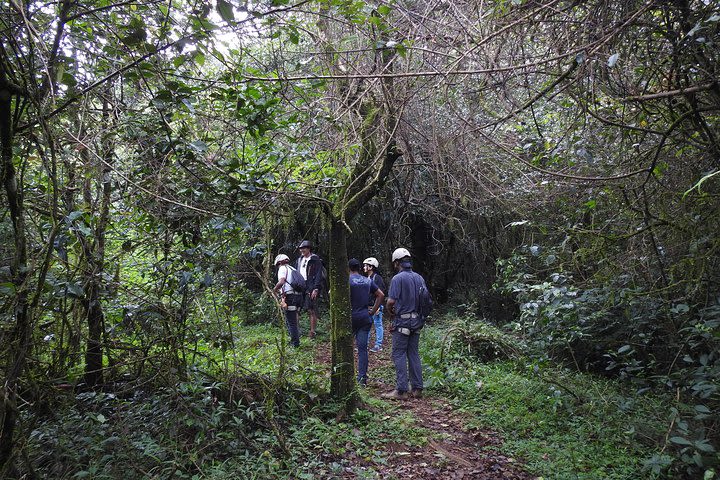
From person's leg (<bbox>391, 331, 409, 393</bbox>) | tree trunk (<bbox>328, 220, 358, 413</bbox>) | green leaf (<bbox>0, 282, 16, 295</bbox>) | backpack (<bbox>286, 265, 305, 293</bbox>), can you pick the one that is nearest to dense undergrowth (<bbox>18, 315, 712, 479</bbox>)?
tree trunk (<bbox>328, 220, 358, 413</bbox>)

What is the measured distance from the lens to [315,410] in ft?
17.1

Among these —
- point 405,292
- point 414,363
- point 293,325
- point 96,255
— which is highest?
point 96,255

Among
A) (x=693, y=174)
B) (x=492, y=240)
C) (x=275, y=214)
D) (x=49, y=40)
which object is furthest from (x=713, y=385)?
(x=492, y=240)

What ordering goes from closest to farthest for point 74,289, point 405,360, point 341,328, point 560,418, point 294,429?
point 74,289 < point 294,429 < point 560,418 < point 341,328 < point 405,360

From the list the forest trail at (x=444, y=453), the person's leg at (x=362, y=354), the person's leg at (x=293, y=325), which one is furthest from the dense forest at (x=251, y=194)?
the person's leg at (x=293, y=325)

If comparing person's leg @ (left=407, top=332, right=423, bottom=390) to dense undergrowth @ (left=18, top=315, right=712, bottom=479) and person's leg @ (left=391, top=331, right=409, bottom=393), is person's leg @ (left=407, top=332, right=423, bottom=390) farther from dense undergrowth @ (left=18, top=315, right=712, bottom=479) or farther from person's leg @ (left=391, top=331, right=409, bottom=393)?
→ dense undergrowth @ (left=18, top=315, right=712, bottom=479)

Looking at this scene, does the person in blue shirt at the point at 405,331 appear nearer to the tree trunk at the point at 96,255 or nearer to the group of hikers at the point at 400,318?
the group of hikers at the point at 400,318

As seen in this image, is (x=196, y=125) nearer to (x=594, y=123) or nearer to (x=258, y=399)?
(x=258, y=399)

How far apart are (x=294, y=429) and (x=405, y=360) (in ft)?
6.91

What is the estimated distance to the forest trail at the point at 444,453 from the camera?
171 inches

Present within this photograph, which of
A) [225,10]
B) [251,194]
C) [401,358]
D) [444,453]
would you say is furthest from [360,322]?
[225,10]

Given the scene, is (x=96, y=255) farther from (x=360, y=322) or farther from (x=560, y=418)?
(x=560, y=418)

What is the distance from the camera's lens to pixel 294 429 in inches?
188

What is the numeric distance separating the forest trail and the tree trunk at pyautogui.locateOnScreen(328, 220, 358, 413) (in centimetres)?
47
